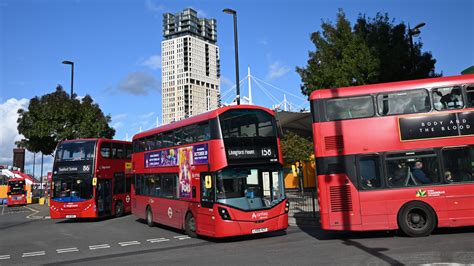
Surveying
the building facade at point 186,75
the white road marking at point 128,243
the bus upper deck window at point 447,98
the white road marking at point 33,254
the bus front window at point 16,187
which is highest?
the building facade at point 186,75

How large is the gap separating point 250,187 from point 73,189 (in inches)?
479

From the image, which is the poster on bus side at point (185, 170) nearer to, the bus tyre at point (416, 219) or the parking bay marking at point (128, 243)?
the parking bay marking at point (128, 243)

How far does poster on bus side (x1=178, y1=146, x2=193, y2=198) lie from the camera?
14.0 metres

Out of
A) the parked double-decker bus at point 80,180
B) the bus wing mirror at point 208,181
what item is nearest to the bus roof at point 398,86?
the bus wing mirror at point 208,181

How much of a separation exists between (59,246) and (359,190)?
9888 millimetres

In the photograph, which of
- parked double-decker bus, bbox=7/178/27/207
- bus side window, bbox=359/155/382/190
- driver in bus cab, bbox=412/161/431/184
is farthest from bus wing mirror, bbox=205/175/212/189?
parked double-decker bus, bbox=7/178/27/207

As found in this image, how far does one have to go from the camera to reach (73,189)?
68.9 ft

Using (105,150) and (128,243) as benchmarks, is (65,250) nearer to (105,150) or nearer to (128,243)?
(128,243)

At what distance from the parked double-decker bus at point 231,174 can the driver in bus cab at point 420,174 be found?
405 cm

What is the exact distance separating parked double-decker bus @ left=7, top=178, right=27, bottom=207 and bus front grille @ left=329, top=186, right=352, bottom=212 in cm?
3972

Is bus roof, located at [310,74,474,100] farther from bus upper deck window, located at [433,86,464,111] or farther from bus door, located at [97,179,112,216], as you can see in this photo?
bus door, located at [97,179,112,216]

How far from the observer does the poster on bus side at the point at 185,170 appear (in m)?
14.0

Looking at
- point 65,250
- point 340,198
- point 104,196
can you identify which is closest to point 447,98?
point 340,198

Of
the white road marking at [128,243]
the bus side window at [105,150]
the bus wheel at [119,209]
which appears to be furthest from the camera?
the bus wheel at [119,209]
